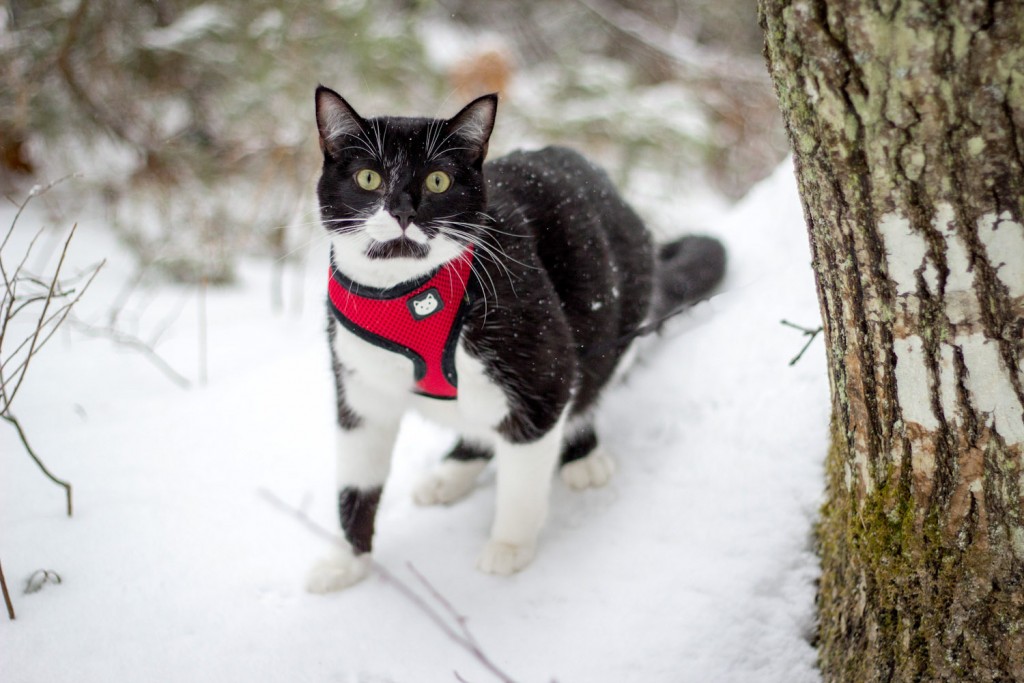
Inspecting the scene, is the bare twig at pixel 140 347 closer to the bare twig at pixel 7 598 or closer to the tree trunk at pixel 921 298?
the bare twig at pixel 7 598

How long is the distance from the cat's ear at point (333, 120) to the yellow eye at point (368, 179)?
12cm

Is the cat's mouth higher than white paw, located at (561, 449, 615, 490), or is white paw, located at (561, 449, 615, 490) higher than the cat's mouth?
the cat's mouth

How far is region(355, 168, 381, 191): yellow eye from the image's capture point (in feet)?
5.13

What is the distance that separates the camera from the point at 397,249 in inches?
60.5

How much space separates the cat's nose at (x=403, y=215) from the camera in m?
1.48

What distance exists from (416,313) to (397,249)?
164 mm

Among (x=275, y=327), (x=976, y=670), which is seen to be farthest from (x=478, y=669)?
(x=275, y=327)

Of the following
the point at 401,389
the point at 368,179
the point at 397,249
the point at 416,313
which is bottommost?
the point at 401,389

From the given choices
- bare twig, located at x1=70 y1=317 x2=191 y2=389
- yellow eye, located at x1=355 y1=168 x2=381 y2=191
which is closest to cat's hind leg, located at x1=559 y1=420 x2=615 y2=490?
yellow eye, located at x1=355 y1=168 x2=381 y2=191

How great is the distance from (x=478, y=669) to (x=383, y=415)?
0.68m

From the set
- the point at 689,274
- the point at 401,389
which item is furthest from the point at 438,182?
the point at 689,274

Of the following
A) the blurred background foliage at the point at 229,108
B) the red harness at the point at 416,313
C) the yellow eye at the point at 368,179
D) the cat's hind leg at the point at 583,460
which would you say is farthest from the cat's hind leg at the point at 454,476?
the blurred background foliage at the point at 229,108

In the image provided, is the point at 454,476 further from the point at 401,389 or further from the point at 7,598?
the point at 7,598

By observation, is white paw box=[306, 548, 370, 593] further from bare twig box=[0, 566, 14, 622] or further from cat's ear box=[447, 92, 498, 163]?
cat's ear box=[447, 92, 498, 163]
